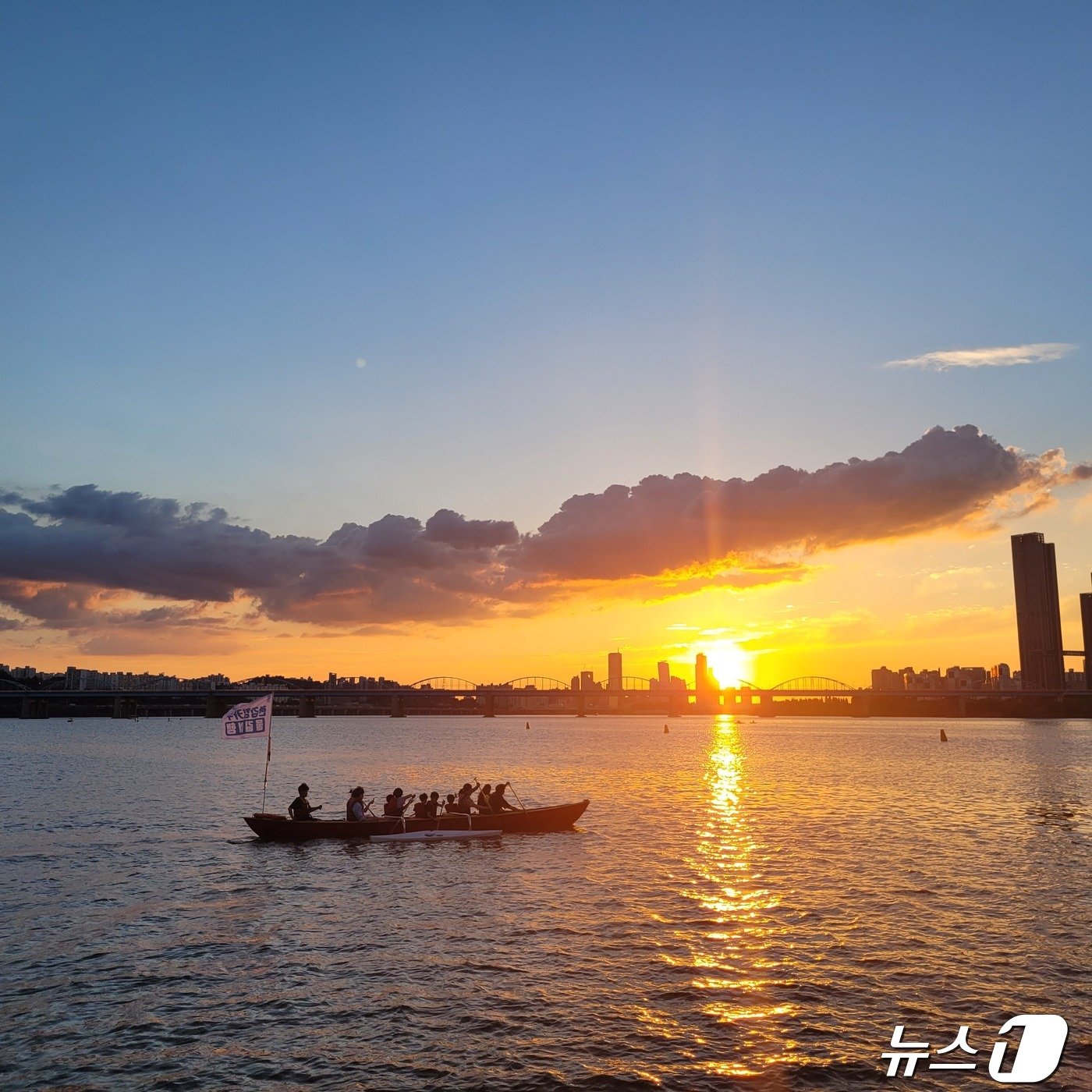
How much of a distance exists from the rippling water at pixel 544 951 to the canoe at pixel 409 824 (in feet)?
3.80

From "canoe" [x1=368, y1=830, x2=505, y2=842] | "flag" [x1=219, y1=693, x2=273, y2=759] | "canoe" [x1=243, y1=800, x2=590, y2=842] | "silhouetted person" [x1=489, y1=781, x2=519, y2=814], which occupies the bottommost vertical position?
"canoe" [x1=368, y1=830, x2=505, y2=842]

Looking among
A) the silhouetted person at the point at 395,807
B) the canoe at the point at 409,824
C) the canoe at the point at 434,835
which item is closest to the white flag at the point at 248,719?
the canoe at the point at 409,824

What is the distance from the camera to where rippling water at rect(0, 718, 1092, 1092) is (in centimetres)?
1633

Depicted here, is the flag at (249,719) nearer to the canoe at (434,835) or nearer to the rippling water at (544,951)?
the rippling water at (544,951)

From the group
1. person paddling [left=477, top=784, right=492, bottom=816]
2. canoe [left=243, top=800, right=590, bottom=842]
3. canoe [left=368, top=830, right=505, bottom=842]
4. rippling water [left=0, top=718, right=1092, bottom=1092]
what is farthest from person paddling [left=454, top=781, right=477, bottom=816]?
rippling water [left=0, top=718, right=1092, bottom=1092]

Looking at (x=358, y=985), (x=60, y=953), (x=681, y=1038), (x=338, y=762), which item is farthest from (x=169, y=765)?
(x=681, y=1038)

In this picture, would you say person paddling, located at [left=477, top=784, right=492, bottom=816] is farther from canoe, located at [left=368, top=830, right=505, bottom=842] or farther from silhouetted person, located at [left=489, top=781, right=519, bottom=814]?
canoe, located at [left=368, top=830, right=505, bottom=842]

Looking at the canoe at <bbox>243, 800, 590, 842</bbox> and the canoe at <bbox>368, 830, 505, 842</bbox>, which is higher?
the canoe at <bbox>243, 800, 590, 842</bbox>

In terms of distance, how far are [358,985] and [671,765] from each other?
9208 cm

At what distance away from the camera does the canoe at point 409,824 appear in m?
40.8

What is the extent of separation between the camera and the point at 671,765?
108 meters

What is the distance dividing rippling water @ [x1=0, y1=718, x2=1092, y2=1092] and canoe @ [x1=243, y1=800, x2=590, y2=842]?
1158 millimetres

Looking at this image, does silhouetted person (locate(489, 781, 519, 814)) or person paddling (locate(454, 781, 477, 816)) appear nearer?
person paddling (locate(454, 781, 477, 816))

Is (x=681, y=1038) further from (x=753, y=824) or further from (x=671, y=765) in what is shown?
(x=671, y=765)
